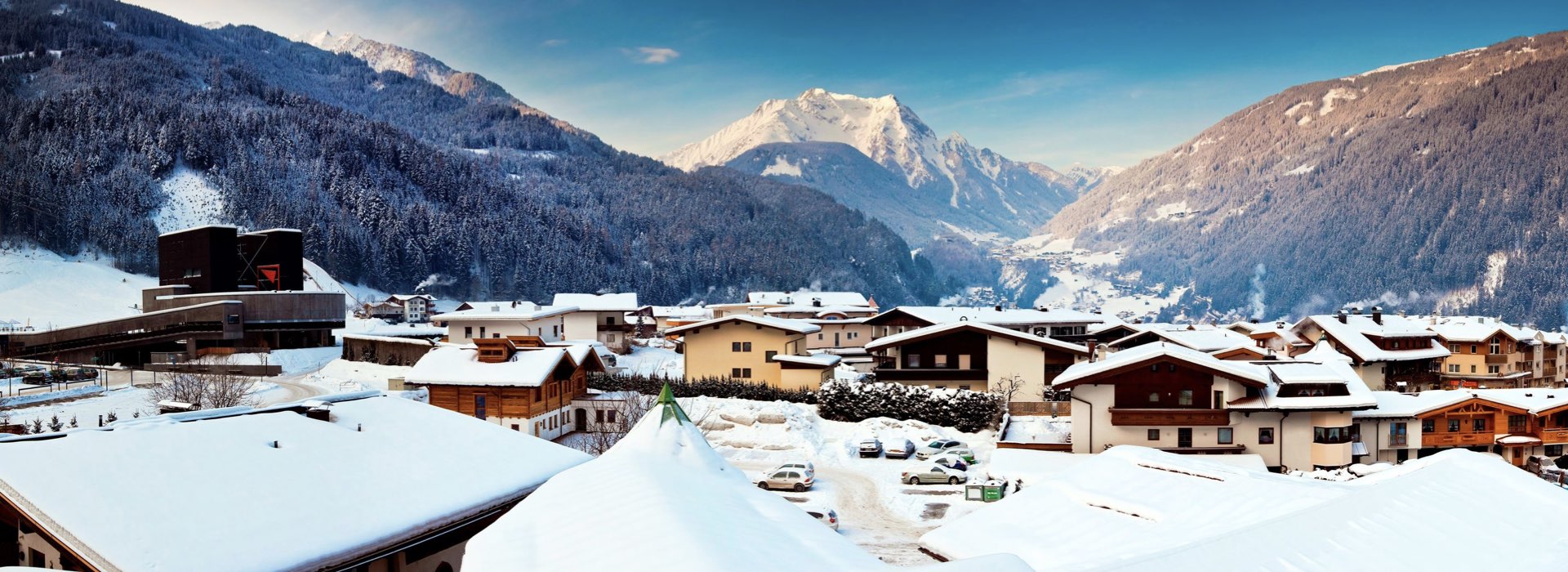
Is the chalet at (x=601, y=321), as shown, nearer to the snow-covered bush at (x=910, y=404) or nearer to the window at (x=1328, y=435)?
the snow-covered bush at (x=910, y=404)

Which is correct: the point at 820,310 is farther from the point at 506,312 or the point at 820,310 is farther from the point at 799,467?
the point at 799,467

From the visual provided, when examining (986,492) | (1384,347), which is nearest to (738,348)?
(986,492)

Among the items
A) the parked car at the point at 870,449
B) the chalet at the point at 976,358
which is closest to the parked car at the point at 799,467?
the parked car at the point at 870,449

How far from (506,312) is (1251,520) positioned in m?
60.1

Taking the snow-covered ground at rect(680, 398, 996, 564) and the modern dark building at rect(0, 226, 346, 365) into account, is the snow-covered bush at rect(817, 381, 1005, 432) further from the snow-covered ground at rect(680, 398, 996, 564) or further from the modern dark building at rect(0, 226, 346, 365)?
the modern dark building at rect(0, 226, 346, 365)

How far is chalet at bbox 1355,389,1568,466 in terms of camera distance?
35.2 meters

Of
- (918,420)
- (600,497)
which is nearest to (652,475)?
(600,497)

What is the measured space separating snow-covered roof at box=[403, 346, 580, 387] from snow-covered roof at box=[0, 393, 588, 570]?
17.9 meters

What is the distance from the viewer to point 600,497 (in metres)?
6.92

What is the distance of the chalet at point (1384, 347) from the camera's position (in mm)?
54375

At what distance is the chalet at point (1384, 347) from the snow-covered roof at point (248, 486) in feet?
176

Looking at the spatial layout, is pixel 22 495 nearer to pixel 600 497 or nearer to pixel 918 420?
pixel 600 497

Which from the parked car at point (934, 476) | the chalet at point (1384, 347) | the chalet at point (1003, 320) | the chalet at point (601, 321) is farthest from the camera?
the chalet at point (601, 321)

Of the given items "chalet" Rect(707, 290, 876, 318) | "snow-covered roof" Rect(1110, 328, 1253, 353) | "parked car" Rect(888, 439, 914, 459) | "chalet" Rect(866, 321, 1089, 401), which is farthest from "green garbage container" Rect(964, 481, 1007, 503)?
"chalet" Rect(707, 290, 876, 318)
